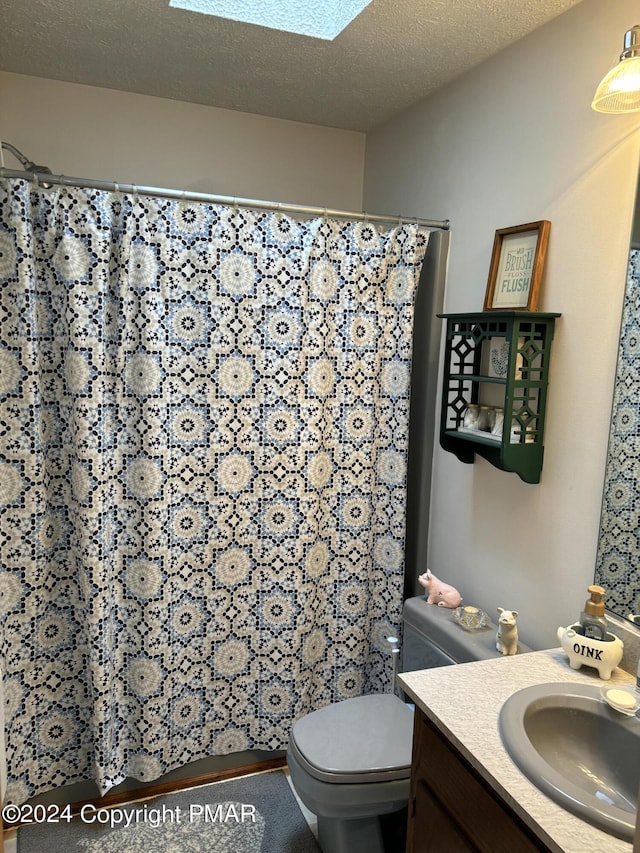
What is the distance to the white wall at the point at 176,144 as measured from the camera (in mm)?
2264

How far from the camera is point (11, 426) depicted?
1.80 metres

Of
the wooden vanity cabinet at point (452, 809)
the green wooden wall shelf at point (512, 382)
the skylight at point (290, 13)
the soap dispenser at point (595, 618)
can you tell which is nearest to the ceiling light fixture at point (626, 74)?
the green wooden wall shelf at point (512, 382)

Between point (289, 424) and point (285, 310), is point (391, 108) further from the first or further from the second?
point (289, 424)

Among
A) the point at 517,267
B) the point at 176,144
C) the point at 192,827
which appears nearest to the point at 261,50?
the point at 176,144

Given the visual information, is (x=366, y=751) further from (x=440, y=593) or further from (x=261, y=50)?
(x=261, y=50)

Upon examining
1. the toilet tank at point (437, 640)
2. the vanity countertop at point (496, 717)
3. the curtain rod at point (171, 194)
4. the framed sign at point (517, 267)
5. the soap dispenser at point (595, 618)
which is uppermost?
the curtain rod at point (171, 194)

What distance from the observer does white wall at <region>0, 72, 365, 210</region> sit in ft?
7.43

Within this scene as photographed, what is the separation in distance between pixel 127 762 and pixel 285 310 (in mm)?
1631

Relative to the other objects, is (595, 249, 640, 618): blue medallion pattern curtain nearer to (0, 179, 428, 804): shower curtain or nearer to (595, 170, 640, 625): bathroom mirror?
(595, 170, 640, 625): bathroom mirror

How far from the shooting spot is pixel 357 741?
1.75 m

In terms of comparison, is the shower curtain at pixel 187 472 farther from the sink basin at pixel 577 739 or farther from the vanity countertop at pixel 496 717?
the sink basin at pixel 577 739

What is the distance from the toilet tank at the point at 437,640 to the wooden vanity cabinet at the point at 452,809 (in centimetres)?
42

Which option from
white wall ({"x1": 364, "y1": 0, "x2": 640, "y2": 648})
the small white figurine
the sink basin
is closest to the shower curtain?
white wall ({"x1": 364, "y1": 0, "x2": 640, "y2": 648})

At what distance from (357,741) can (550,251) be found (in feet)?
4.90
